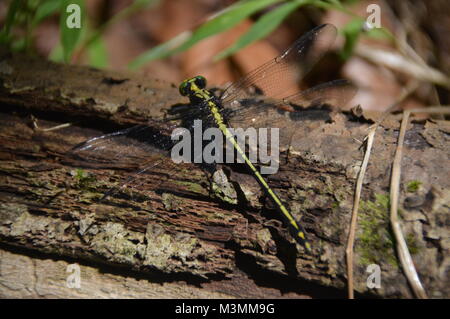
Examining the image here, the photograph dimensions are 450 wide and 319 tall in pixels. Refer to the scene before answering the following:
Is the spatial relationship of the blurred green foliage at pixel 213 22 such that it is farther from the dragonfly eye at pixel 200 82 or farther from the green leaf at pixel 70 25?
the dragonfly eye at pixel 200 82

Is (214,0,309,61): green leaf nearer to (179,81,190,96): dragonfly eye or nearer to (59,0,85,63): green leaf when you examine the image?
(179,81,190,96): dragonfly eye

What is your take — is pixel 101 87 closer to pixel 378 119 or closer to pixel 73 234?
pixel 73 234

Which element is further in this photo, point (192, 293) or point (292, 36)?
point (292, 36)

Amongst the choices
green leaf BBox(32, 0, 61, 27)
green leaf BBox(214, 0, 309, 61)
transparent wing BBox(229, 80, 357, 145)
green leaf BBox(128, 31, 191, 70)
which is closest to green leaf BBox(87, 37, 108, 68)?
green leaf BBox(128, 31, 191, 70)

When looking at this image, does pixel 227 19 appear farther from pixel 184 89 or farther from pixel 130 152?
pixel 130 152

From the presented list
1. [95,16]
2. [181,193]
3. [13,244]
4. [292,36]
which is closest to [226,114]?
[181,193]

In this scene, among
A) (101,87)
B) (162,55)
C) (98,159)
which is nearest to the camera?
(98,159)
